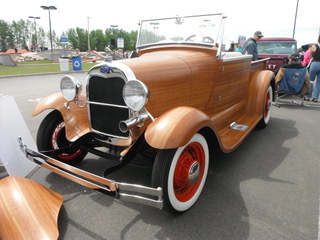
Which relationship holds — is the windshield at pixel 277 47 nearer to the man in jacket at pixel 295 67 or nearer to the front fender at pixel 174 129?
the man in jacket at pixel 295 67

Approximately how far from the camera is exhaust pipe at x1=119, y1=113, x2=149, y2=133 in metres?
1.90

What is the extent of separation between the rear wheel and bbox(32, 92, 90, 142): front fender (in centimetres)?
13

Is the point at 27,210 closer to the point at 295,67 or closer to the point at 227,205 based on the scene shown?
the point at 227,205

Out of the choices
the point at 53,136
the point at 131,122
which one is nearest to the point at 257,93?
the point at 131,122

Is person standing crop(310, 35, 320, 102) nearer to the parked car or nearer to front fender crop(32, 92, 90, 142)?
the parked car

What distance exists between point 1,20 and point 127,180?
74.6m

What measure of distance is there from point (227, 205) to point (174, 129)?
966 millimetres

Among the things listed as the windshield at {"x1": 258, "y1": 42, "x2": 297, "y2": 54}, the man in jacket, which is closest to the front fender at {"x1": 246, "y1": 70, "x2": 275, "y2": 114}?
the man in jacket

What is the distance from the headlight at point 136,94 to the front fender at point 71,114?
0.85m

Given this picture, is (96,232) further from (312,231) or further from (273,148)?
(273,148)

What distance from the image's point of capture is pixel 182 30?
327cm

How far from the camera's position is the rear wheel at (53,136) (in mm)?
2684

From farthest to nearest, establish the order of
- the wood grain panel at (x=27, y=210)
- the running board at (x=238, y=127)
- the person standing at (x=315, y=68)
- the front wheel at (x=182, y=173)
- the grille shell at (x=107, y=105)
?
the person standing at (x=315, y=68)
the running board at (x=238, y=127)
the grille shell at (x=107, y=105)
the front wheel at (x=182, y=173)
the wood grain panel at (x=27, y=210)

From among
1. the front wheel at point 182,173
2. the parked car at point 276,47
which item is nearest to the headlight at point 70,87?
the front wheel at point 182,173
